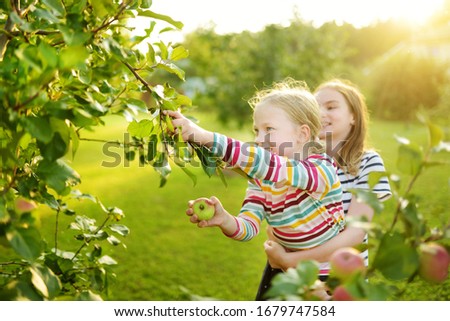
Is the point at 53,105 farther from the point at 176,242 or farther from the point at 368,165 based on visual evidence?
the point at 176,242

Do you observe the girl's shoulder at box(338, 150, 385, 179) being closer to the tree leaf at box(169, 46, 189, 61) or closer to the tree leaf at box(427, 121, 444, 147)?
the tree leaf at box(169, 46, 189, 61)

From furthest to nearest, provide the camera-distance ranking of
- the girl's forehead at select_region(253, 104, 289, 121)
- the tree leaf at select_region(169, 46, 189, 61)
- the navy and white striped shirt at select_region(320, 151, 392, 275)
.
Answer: the navy and white striped shirt at select_region(320, 151, 392, 275) < the girl's forehead at select_region(253, 104, 289, 121) < the tree leaf at select_region(169, 46, 189, 61)

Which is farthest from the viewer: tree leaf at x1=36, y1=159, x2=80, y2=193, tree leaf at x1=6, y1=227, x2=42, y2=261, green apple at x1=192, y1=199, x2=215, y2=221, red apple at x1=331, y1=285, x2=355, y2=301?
green apple at x1=192, y1=199, x2=215, y2=221

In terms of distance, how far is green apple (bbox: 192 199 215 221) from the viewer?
6.29 ft

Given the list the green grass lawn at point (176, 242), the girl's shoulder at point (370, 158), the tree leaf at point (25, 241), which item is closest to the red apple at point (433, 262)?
the tree leaf at point (25, 241)

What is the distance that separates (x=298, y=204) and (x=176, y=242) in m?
4.03

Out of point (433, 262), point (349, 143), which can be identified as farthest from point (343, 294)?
point (349, 143)

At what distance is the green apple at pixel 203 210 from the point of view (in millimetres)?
1916

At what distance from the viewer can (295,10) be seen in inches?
478

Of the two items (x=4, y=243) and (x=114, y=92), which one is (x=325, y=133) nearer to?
(x=114, y=92)

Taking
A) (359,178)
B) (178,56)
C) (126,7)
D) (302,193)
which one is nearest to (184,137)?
(178,56)

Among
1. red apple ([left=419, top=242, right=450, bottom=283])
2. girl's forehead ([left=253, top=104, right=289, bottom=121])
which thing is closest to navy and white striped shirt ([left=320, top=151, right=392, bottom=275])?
girl's forehead ([left=253, top=104, right=289, bottom=121])

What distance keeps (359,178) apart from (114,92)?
45.6 inches

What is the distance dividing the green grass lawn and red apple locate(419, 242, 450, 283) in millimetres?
1211
